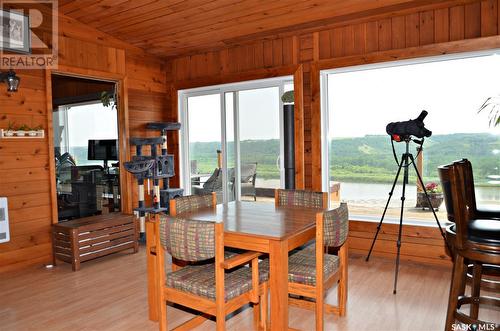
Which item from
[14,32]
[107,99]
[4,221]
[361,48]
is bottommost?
[4,221]

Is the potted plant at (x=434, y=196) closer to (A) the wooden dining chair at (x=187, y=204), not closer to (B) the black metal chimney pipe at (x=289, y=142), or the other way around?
(B) the black metal chimney pipe at (x=289, y=142)

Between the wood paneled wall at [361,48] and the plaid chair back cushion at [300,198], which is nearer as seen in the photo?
the plaid chair back cushion at [300,198]

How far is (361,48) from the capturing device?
4195 millimetres

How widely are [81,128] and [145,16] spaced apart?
161 cm

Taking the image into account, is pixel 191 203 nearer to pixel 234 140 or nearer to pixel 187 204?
pixel 187 204

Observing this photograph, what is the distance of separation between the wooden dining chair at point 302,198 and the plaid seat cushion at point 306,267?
517 mm

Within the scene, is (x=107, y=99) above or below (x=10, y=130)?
above

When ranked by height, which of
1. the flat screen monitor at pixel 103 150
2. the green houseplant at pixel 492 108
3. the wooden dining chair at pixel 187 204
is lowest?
the wooden dining chair at pixel 187 204

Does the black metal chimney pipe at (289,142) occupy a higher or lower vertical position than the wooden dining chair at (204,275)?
higher

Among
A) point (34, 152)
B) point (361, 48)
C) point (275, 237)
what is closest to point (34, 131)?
point (34, 152)

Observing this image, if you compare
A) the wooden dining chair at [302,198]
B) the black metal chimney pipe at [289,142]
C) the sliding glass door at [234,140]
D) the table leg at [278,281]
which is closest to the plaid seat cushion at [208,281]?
the table leg at [278,281]

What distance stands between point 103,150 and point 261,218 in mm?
3155

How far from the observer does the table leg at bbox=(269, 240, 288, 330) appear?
2.22 meters

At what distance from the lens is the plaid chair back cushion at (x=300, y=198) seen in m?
3.22
